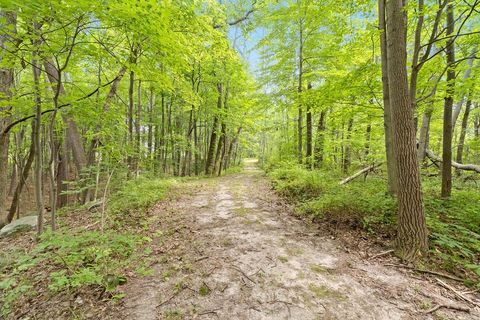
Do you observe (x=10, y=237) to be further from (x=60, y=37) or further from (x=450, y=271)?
(x=450, y=271)

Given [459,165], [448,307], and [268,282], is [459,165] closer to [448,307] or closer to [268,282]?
[448,307]

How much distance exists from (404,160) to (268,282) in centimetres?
279

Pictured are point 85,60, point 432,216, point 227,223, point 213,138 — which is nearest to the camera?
point 432,216

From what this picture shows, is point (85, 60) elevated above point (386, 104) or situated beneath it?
elevated above

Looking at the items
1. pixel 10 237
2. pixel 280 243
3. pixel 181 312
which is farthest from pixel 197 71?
pixel 181 312

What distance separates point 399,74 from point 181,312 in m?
4.46

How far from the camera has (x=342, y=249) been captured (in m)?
3.73

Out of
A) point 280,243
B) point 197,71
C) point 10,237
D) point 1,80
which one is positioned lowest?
point 10,237

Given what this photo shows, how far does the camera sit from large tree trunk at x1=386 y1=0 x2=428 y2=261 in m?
3.38

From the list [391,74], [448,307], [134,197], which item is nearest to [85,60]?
[134,197]

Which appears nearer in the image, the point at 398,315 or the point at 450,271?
the point at 398,315

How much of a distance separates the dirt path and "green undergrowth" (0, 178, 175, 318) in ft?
1.27

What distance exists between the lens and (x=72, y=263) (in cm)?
308

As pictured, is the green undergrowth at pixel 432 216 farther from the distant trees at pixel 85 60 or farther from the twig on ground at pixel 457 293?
the distant trees at pixel 85 60
